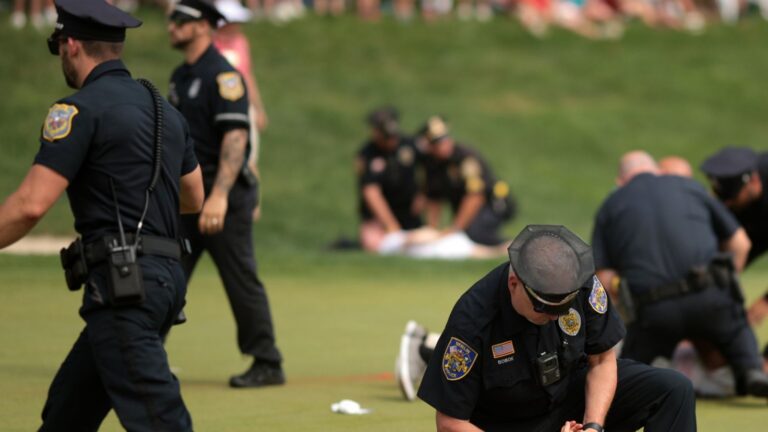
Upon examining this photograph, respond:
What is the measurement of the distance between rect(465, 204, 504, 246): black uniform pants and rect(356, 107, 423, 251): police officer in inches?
34.8

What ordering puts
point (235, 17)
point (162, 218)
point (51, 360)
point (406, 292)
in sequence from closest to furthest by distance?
Answer: point (162, 218), point (51, 360), point (235, 17), point (406, 292)

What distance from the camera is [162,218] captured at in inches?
203

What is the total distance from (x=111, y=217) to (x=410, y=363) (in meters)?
2.95

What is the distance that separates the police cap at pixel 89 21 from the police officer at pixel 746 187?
431cm

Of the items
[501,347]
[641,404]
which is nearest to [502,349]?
[501,347]

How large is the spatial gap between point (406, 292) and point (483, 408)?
A: 7.39m

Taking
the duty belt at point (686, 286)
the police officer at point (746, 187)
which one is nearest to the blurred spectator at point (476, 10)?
the police officer at point (746, 187)

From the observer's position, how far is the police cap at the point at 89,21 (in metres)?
5.06

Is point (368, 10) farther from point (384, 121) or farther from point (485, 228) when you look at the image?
point (384, 121)

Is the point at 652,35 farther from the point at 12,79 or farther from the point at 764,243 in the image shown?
the point at 764,243

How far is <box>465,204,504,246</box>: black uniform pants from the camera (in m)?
16.1

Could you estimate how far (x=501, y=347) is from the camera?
512 centimetres

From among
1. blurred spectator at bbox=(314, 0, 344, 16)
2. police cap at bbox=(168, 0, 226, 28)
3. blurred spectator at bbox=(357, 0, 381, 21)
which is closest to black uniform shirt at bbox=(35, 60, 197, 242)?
police cap at bbox=(168, 0, 226, 28)

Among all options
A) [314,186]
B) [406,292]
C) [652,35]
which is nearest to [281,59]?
[314,186]
